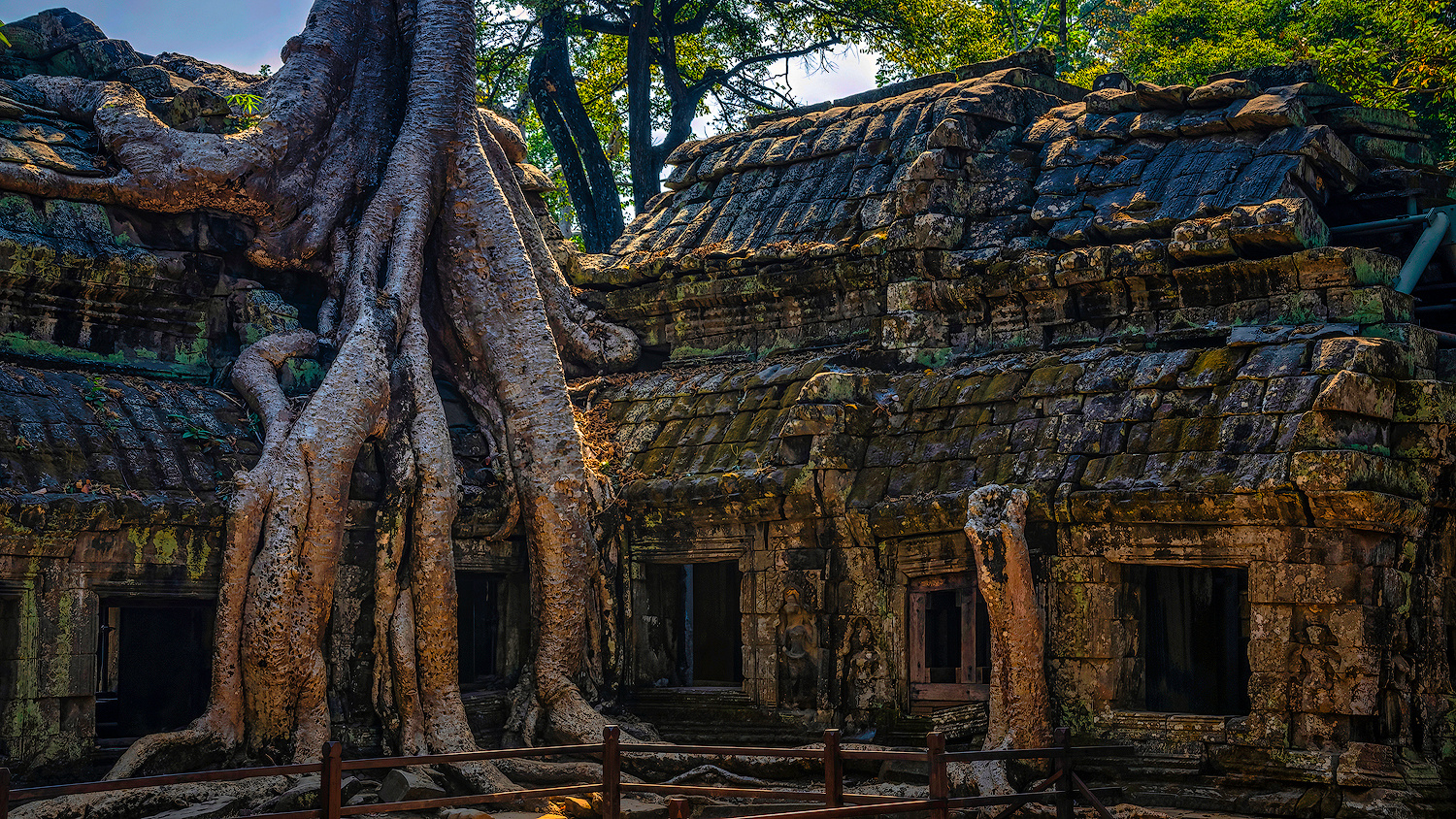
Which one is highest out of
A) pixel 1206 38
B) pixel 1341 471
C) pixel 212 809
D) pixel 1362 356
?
pixel 1206 38

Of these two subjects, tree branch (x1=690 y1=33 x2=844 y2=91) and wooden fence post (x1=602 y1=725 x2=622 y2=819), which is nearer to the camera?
wooden fence post (x1=602 y1=725 x2=622 y2=819)

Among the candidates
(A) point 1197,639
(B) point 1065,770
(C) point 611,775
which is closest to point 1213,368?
(A) point 1197,639

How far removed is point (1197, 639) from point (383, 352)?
5.88 meters

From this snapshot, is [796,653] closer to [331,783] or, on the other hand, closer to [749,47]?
[331,783]

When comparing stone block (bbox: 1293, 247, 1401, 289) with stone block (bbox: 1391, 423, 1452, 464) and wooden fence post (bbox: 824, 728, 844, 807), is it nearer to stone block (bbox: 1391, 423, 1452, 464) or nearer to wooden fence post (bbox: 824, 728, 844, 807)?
stone block (bbox: 1391, 423, 1452, 464)

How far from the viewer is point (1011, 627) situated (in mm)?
9148

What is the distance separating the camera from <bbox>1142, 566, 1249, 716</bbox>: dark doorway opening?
1023cm

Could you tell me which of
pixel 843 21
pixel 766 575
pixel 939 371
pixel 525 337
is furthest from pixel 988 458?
pixel 843 21

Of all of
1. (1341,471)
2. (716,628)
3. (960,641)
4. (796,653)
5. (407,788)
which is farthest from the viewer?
(716,628)

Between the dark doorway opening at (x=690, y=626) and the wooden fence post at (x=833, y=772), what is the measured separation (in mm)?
4217

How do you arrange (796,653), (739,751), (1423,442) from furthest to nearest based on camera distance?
(796,653), (1423,442), (739,751)

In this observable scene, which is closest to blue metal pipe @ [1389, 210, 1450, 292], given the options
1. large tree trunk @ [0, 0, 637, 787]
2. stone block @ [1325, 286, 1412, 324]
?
stone block @ [1325, 286, 1412, 324]

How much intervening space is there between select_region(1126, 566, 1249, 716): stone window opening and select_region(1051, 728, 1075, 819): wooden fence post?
2236mm

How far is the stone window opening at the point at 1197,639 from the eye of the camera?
1022 cm
